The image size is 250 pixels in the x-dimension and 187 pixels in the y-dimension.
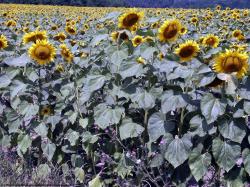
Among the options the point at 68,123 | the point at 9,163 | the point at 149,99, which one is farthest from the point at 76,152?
the point at 149,99

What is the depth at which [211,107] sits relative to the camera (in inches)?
120

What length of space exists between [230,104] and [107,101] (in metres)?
0.90

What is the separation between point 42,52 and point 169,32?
1.00 m

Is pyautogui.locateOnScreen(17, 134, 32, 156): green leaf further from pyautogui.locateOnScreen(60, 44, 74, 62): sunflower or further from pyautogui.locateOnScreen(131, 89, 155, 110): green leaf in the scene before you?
pyautogui.locateOnScreen(131, 89, 155, 110): green leaf

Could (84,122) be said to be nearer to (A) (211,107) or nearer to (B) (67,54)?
(B) (67,54)

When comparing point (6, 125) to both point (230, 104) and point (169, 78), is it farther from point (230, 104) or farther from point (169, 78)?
point (230, 104)

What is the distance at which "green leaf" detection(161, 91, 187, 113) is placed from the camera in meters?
3.17

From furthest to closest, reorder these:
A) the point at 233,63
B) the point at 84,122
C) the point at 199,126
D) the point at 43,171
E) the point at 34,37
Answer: the point at 34,37 < the point at 43,171 < the point at 84,122 < the point at 199,126 < the point at 233,63

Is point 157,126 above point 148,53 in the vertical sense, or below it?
below

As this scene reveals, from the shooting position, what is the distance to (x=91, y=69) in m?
3.68

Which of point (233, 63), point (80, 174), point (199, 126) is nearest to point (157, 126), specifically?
point (199, 126)

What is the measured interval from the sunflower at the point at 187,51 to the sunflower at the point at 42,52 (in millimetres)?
1049

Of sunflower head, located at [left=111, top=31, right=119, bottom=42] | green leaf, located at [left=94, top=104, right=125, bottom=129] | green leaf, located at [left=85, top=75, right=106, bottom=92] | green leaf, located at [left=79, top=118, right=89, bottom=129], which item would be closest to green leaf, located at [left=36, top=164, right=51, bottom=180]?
green leaf, located at [left=79, top=118, right=89, bottom=129]

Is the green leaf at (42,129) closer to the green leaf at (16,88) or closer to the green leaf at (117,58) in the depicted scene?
the green leaf at (16,88)
